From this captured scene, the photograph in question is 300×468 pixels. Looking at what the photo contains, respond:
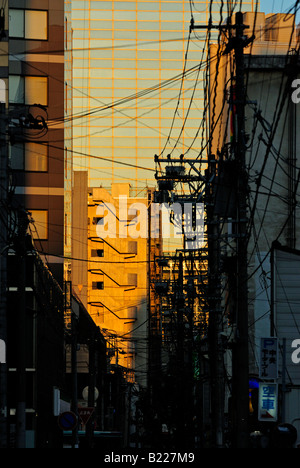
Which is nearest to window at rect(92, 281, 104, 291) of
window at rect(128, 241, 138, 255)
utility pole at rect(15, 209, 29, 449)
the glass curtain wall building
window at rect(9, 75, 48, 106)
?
window at rect(128, 241, 138, 255)

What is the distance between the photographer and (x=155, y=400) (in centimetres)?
8394

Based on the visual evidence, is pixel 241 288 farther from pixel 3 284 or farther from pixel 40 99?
pixel 40 99

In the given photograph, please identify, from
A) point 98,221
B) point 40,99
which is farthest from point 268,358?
point 98,221

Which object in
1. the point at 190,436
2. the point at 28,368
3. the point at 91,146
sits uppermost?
the point at 91,146

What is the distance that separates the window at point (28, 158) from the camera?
6456 cm

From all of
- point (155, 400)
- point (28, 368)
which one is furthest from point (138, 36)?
point (28, 368)

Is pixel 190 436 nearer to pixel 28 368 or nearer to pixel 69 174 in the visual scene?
pixel 28 368

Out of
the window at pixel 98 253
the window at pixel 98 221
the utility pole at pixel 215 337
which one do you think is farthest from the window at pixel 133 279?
the utility pole at pixel 215 337

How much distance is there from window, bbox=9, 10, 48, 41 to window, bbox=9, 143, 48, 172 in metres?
7.45

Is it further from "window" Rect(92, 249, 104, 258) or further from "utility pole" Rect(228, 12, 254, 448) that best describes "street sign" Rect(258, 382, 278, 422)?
"window" Rect(92, 249, 104, 258)

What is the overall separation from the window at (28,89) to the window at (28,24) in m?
2.97

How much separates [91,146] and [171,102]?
18.6 metres

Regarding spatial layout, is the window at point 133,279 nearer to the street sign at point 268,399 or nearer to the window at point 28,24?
the window at point 28,24

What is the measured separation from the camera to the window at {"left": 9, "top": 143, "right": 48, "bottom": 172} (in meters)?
64.6
